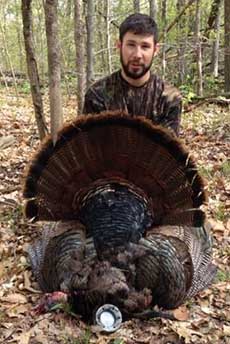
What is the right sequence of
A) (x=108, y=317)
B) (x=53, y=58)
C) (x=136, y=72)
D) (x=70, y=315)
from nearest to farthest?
(x=108, y=317), (x=70, y=315), (x=136, y=72), (x=53, y=58)

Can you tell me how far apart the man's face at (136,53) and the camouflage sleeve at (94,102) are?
0.88ft

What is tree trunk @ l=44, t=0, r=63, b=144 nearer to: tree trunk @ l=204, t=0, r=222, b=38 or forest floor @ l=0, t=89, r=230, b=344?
forest floor @ l=0, t=89, r=230, b=344

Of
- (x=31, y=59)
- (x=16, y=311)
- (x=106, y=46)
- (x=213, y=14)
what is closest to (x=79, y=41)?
(x=31, y=59)

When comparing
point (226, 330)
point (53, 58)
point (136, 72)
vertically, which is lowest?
point (226, 330)

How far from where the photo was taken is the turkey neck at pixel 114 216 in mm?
3004

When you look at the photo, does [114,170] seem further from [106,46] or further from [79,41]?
[106,46]

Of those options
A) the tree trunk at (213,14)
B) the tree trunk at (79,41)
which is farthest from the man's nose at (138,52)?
the tree trunk at (213,14)

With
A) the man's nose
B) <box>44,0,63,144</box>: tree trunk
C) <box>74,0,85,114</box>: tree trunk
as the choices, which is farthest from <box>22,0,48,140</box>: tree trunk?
<box>74,0,85,114</box>: tree trunk

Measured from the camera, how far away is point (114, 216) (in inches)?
123

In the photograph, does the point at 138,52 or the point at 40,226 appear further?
the point at 40,226

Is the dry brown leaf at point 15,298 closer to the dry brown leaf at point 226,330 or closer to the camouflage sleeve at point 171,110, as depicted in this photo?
the dry brown leaf at point 226,330

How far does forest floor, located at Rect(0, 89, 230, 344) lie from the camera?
288 centimetres

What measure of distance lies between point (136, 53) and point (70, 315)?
1.76 meters

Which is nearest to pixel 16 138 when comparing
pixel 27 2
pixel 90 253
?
pixel 27 2
